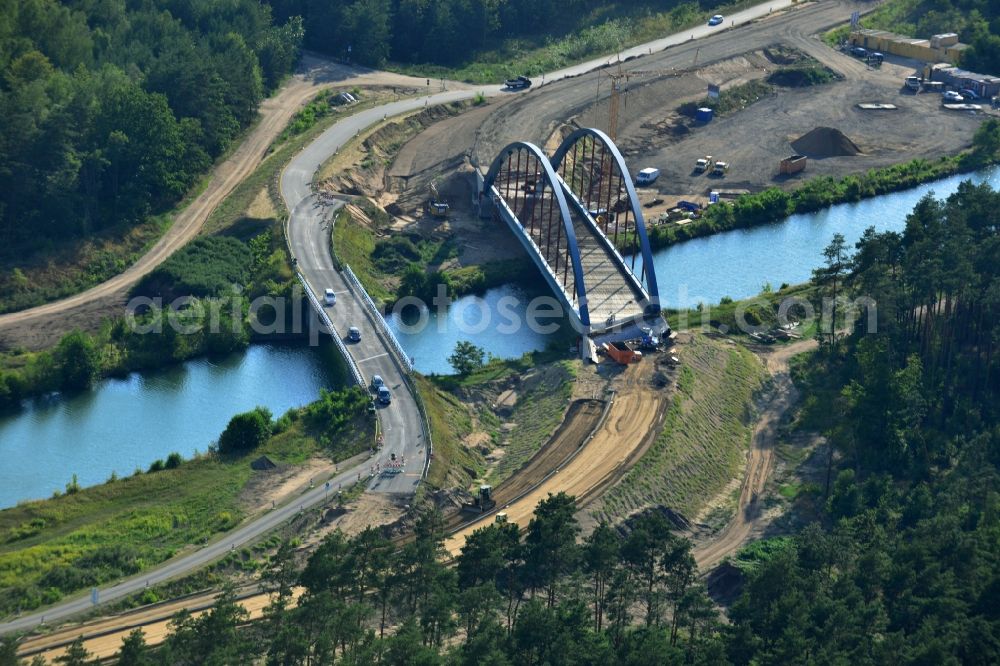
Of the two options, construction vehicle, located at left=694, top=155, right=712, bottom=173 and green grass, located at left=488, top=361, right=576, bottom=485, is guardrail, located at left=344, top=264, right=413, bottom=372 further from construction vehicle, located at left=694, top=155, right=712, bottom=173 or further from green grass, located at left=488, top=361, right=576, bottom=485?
construction vehicle, located at left=694, top=155, right=712, bottom=173

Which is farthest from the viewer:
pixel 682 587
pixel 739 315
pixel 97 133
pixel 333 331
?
pixel 97 133

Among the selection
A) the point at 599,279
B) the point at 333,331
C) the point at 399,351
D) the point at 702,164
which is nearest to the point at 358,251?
the point at 333,331

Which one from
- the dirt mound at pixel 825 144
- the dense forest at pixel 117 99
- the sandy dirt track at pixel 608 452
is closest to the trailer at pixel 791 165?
the dirt mound at pixel 825 144

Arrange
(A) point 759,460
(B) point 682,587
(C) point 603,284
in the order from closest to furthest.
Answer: (B) point 682,587 → (A) point 759,460 → (C) point 603,284

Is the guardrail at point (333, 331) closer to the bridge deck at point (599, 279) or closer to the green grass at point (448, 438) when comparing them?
the green grass at point (448, 438)

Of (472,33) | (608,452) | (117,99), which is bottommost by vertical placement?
(608,452)

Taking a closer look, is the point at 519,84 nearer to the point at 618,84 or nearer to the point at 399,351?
the point at 618,84
